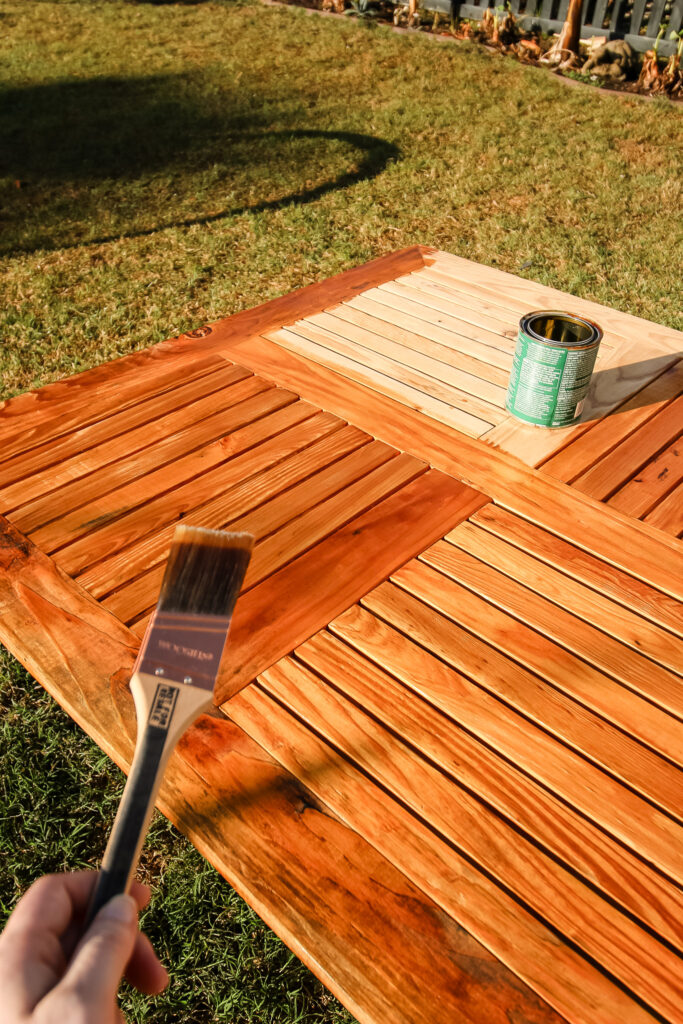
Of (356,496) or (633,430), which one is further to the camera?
(633,430)

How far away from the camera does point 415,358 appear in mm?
2025

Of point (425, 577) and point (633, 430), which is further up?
point (633, 430)

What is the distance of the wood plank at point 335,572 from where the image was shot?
1242 mm

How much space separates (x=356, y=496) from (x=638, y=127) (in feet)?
18.3

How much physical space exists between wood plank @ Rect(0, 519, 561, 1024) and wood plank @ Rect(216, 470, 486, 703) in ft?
0.50

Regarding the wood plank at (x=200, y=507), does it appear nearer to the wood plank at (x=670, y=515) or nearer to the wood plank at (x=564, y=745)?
the wood plank at (x=564, y=745)

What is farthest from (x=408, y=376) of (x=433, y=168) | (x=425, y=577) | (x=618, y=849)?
(x=433, y=168)

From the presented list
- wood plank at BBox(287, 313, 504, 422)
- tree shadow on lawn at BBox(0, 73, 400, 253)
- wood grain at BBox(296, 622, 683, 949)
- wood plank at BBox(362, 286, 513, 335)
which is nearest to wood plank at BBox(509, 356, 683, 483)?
wood plank at BBox(287, 313, 504, 422)

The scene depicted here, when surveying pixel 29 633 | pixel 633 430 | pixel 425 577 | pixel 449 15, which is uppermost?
pixel 449 15

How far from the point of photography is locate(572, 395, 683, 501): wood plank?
5.27 ft

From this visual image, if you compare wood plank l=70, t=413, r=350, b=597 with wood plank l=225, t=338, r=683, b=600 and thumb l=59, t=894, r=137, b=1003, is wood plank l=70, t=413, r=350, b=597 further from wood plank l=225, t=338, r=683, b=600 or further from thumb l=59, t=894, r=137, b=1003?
thumb l=59, t=894, r=137, b=1003

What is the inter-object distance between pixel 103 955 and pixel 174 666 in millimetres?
305

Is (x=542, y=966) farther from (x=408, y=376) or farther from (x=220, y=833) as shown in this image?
(x=408, y=376)

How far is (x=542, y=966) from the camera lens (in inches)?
34.4
